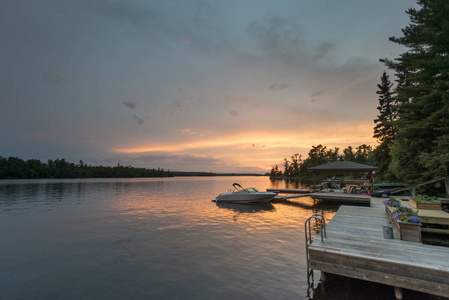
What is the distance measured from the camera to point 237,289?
6.29 m

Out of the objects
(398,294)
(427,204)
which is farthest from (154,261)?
(427,204)

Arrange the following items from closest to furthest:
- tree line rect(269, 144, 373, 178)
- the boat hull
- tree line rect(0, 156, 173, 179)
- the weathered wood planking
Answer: the weathered wood planking → the boat hull → tree line rect(269, 144, 373, 178) → tree line rect(0, 156, 173, 179)

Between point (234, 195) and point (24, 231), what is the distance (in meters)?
18.9

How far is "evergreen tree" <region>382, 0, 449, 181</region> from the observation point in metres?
12.8

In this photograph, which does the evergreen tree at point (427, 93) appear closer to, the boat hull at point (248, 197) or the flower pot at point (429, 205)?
the flower pot at point (429, 205)

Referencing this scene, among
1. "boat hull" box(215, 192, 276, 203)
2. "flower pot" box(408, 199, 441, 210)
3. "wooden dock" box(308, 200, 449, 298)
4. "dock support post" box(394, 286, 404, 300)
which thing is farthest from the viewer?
"boat hull" box(215, 192, 276, 203)

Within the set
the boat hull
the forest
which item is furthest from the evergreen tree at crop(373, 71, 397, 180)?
the boat hull

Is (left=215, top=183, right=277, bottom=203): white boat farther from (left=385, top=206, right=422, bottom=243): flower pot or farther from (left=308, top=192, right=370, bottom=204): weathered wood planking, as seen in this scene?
(left=385, top=206, right=422, bottom=243): flower pot

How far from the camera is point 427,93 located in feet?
49.8

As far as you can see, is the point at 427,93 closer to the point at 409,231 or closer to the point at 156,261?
the point at 409,231

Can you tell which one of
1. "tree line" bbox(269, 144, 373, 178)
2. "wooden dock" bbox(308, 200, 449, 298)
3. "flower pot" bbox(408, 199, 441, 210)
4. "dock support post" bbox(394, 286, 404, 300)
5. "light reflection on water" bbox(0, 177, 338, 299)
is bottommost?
"light reflection on water" bbox(0, 177, 338, 299)

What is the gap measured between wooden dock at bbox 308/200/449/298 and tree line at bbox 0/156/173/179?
141 metres

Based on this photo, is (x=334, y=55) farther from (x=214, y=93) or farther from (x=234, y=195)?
(x=234, y=195)

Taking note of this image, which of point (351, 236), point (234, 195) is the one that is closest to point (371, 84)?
point (234, 195)
